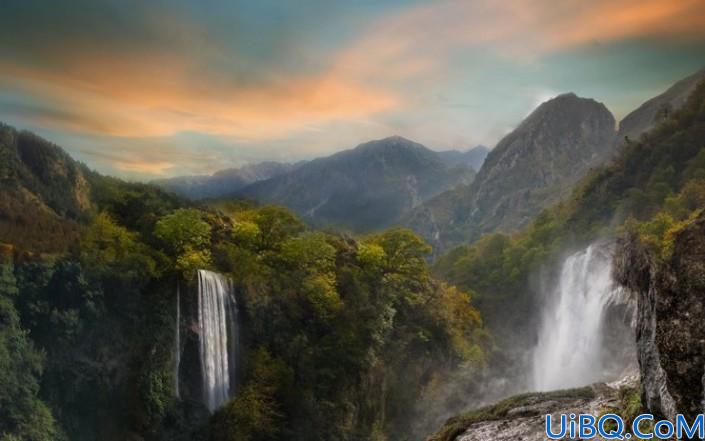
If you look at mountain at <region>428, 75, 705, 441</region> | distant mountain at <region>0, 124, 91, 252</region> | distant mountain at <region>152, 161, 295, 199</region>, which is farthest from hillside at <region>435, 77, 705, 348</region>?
distant mountain at <region>0, 124, 91, 252</region>

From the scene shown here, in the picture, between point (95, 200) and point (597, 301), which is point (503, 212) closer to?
point (597, 301)

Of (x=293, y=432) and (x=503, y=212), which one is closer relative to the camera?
(x=293, y=432)

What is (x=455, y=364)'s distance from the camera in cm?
4509

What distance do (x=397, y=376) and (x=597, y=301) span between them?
2133 cm

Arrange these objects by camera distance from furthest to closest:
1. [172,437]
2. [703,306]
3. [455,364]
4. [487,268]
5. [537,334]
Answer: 1. [487,268]
2. [537,334]
3. [455,364]
4. [172,437]
5. [703,306]

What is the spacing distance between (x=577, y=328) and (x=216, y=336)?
3631 cm

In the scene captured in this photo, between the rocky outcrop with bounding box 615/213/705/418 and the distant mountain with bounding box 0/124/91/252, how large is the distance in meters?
28.9

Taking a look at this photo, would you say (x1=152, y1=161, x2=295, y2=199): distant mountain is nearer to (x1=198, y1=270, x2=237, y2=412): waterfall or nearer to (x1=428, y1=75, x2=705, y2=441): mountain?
(x1=198, y1=270, x2=237, y2=412): waterfall

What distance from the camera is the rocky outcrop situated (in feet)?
26.3

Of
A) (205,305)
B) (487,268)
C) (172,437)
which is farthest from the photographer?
(487,268)

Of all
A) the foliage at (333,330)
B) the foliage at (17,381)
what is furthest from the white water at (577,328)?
the foliage at (17,381)

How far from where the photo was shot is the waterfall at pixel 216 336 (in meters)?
31.5

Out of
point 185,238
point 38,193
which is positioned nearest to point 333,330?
point 185,238

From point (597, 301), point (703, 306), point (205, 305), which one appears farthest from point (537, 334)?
point (703, 306)
